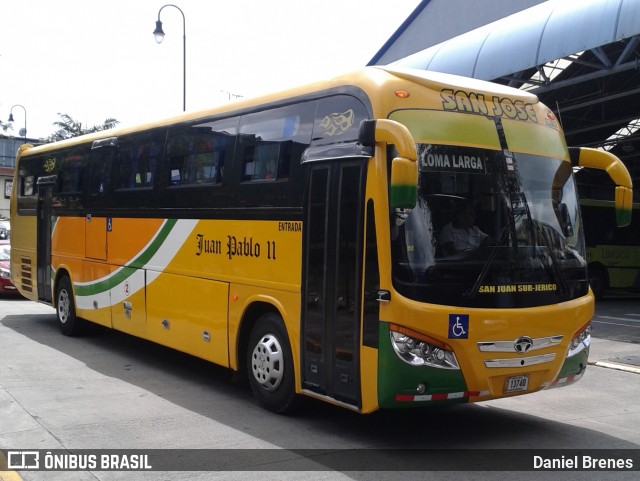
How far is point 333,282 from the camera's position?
6.79 metres

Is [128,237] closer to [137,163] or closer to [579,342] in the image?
[137,163]

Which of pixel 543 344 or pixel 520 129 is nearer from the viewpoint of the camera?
pixel 543 344

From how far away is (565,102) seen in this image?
24.1 meters

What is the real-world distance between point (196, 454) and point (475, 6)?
2668cm

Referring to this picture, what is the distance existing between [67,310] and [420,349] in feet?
28.4

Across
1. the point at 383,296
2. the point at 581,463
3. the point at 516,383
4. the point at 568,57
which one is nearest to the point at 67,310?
the point at 383,296

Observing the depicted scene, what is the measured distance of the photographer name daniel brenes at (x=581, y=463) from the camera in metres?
6.07

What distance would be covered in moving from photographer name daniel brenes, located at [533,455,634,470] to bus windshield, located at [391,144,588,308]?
131 centimetres

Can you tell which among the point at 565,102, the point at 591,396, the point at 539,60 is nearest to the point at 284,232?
the point at 591,396

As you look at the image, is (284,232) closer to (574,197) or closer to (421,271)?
(421,271)

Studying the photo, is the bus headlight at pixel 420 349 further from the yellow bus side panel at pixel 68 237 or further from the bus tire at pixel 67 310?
the bus tire at pixel 67 310

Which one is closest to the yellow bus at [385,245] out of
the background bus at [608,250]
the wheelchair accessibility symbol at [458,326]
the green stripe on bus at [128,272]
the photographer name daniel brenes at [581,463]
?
the wheelchair accessibility symbol at [458,326]

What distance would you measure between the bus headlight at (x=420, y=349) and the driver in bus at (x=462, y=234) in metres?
0.75

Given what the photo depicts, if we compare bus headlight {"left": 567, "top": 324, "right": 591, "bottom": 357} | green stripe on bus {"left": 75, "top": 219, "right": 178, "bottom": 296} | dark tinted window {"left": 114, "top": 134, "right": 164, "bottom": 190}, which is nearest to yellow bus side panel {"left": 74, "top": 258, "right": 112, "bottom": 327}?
green stripe on bus {"left": 75, "top": 219, "right": 178, "bottom": 296}
